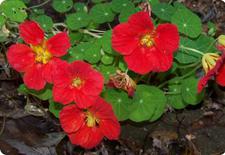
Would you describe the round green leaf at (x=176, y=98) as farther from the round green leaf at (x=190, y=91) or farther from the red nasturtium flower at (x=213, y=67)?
the red nasturtium flower at (x=213, y=67)

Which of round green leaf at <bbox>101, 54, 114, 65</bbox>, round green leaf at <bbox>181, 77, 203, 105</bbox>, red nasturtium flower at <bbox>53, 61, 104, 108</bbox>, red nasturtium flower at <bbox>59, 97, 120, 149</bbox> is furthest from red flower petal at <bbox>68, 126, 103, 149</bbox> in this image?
round green leaf at <bbox>181, 77, 203, 105</bbox>

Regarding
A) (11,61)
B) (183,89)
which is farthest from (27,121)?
(183,89)

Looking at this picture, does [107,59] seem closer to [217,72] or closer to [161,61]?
[161,61]

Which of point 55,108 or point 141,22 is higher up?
point 141,22

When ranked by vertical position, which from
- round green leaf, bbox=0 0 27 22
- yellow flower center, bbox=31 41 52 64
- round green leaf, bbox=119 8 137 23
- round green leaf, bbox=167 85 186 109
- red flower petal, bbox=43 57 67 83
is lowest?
round green leaf, bbox=167 85 186 109

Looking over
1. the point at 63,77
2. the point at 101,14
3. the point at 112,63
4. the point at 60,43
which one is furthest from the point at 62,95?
the point at 101,14

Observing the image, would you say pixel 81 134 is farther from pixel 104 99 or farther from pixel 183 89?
pixel 183 89

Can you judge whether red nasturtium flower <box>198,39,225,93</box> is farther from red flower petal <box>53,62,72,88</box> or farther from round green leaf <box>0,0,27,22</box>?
round green leaf <box>0,0,27,22</box>
